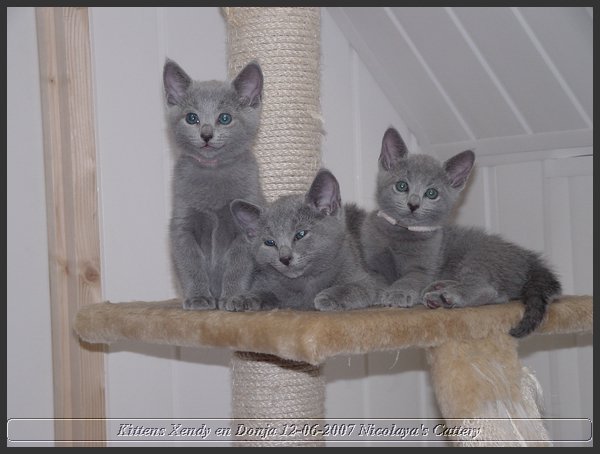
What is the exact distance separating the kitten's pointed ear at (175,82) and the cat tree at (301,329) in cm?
24

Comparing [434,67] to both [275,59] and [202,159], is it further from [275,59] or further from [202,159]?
[202,159]

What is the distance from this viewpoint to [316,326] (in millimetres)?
1137

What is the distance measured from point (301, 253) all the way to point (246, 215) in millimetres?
137

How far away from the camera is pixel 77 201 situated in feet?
5.59

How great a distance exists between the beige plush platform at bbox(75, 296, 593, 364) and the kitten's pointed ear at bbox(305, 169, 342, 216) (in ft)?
0.79

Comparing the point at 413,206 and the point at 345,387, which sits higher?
the point at 413,206

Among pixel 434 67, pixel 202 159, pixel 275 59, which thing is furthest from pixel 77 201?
pixel 434 67

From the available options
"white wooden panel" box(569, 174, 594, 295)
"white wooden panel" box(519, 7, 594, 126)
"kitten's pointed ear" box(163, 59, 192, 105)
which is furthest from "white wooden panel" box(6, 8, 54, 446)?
"white wooden panel" box(569, 174, 594, 295)

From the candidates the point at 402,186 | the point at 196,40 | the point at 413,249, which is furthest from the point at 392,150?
the point at 196,40

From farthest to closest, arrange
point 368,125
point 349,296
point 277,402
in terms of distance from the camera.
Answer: point 368,125 → point 277,402 → point 349,296

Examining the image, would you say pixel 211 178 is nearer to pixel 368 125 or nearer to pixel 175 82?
pixel 175 82

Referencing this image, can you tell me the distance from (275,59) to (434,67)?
1.96 ft

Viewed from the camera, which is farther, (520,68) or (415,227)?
(520,68)

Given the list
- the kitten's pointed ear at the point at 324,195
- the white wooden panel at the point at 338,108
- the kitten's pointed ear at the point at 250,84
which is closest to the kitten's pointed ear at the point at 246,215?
the kitten's pointed ear at the point at 324,195
